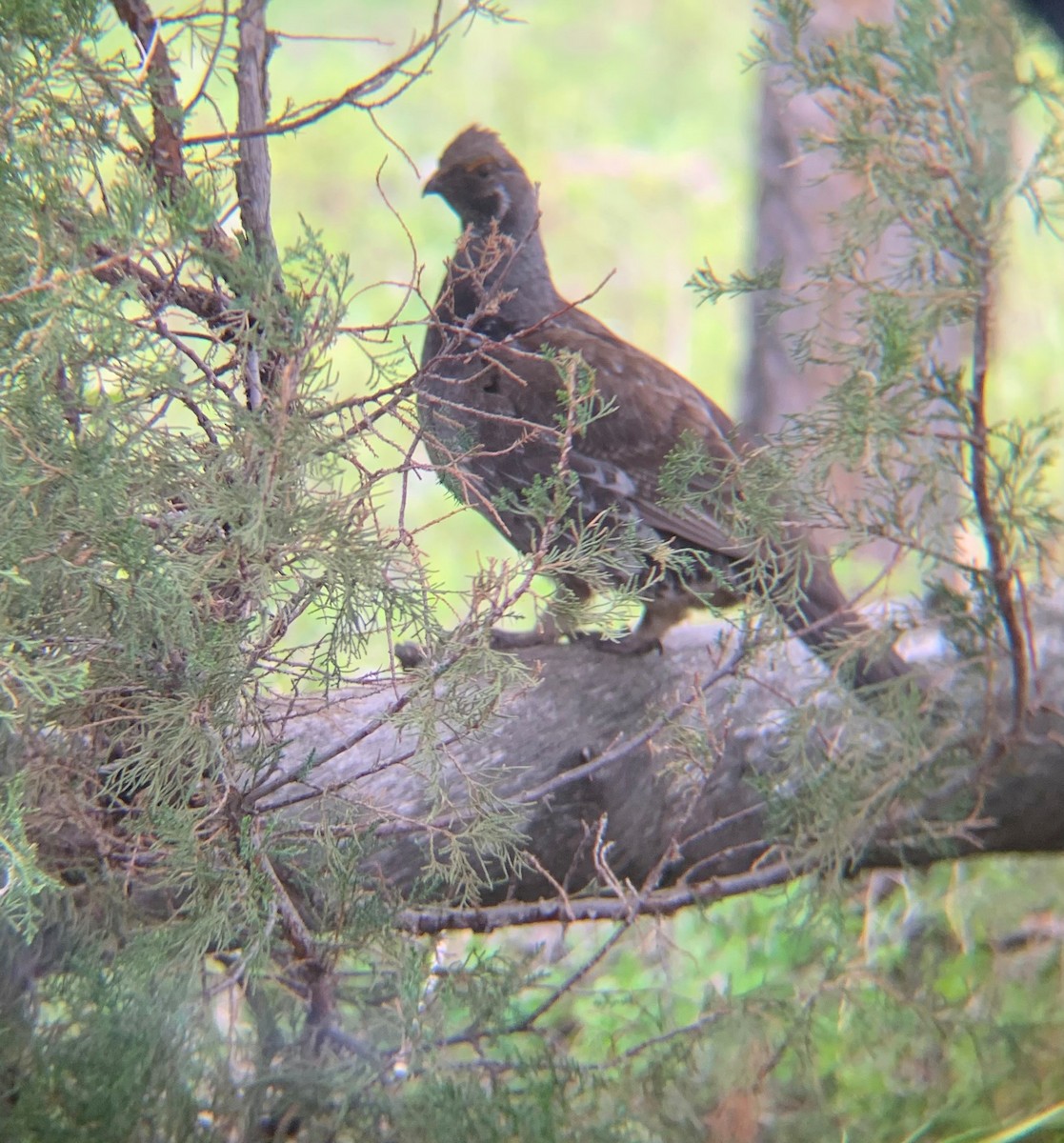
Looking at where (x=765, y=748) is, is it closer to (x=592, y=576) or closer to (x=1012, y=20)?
(x=592, y=576)

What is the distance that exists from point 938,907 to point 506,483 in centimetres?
223

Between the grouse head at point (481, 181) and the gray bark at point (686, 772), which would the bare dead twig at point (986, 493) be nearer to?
the gray bark at point (686, 772)

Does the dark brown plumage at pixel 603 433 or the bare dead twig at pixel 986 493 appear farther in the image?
the dark brown plumage at pixel 603 433

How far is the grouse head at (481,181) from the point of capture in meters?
3.84

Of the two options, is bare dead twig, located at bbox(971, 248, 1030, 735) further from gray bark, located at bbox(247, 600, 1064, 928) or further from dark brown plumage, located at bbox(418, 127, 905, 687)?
dark brown plumage, located at bbox(418, 127, 905, 687)

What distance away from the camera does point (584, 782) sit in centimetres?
298

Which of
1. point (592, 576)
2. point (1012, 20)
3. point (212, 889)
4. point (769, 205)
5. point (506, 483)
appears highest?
point (769, 205)

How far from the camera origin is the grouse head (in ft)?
Result: 12.6

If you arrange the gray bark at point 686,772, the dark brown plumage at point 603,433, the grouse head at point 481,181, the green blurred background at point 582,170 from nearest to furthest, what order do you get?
the gray bark at point 686,772 → the dark brown plumage at point 603,433 → the grouse head at point 481,181 → the green blurred background at point 582,170

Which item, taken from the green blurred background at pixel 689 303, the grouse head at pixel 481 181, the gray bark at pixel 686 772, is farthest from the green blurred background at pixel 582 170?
the gray bark at pixel 686 772

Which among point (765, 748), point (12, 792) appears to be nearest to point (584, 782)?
point (765, 748)

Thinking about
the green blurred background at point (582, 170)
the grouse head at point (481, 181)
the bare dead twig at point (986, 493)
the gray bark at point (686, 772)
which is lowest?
the gray bark at point (686, 772)

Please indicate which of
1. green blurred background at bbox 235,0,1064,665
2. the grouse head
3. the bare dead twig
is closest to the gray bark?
the bare dead twig

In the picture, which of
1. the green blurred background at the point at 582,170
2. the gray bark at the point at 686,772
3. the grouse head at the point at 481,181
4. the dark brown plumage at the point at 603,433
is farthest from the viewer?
the green blurred background at the point at 582,170
